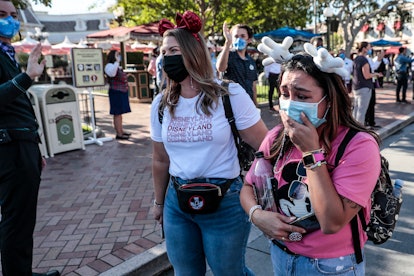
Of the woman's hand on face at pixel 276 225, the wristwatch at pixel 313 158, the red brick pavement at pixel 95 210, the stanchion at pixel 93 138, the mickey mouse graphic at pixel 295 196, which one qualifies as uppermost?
the wristwatch at pixel 313 158

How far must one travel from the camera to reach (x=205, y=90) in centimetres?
198

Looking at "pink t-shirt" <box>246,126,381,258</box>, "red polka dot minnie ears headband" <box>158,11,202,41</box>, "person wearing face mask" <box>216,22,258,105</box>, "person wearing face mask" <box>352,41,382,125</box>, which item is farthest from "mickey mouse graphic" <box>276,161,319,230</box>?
"person wearing face mask" <box>352,41,382,125</box>

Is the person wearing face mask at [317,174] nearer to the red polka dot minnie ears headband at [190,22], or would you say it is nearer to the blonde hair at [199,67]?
the blonde hair at [199,67]

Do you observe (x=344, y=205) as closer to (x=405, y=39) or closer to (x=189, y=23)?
(x=189, y=23)

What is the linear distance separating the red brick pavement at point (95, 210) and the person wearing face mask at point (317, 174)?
210 cm

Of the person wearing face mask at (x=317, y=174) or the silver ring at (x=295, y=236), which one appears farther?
the silver ring at (x=295, y=236)

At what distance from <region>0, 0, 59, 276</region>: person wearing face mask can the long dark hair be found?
5.78 ft

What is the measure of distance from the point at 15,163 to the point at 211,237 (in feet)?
4.82

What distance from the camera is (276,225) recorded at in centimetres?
150

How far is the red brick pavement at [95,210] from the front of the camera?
10.8 ft

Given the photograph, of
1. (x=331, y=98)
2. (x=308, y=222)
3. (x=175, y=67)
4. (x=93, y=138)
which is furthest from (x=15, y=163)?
(x=93, y=138)

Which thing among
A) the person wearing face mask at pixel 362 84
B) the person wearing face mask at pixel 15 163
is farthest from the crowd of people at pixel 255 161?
the person wearing face mask at pixel 362 84

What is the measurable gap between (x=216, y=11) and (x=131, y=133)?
416 inches

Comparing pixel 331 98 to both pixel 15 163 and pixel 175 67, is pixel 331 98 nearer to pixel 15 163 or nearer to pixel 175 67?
pixel 175 67
